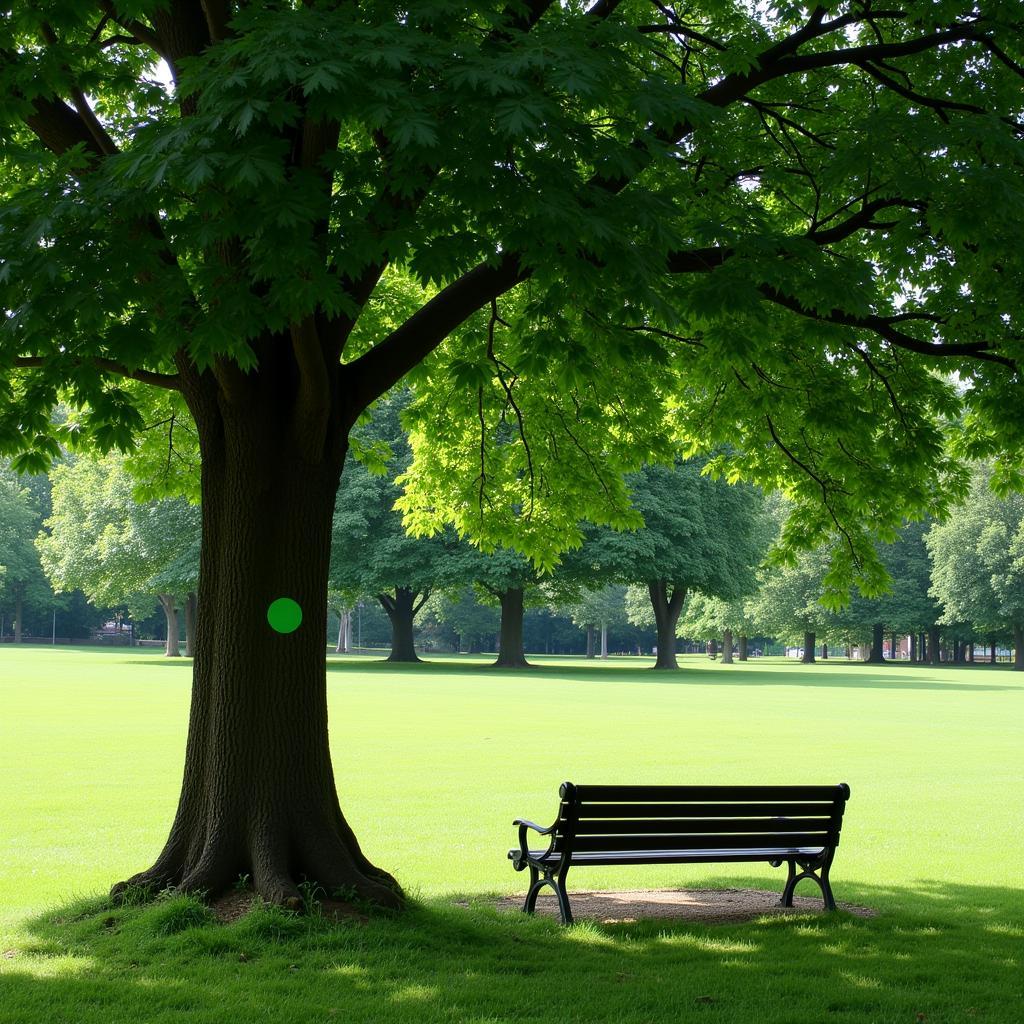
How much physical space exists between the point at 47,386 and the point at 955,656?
100121 mm

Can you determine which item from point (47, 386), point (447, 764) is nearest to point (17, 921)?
point (47, 386)

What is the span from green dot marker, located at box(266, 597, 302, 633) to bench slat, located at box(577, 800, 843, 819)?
2193 millimetres

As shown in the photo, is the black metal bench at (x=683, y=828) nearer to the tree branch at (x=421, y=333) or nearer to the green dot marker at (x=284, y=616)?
the green dot marker at (x=284, y=616)

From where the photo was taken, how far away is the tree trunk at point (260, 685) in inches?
304

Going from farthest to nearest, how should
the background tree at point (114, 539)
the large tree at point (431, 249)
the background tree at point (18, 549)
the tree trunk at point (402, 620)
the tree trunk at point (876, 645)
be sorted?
the tree trunk at point (876, 645) < the background tree at point (18, 549) < the tree trunk at point (402, 620) < the background tree at point (114, 539) < the large tree at point (431, 249)

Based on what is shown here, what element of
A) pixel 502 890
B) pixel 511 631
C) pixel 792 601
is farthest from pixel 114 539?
pixel 502 890

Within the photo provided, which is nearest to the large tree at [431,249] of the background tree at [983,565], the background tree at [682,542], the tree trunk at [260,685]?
the tree trunk at [260,685]

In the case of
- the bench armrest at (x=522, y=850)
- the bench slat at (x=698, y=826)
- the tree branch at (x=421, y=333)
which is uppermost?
the tree branch at (x=421, y=333)

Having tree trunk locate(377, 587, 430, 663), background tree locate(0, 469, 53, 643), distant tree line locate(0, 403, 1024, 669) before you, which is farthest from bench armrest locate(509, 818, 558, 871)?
background tree locate(0, 469, 53, 643)

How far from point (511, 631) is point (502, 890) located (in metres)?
48.5

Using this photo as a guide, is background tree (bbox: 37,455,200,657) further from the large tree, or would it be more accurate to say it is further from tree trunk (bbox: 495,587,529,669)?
the large tree

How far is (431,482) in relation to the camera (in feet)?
43.6

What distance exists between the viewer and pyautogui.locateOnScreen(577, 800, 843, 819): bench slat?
7.93 meters

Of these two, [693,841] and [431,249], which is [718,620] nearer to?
[693,841]
